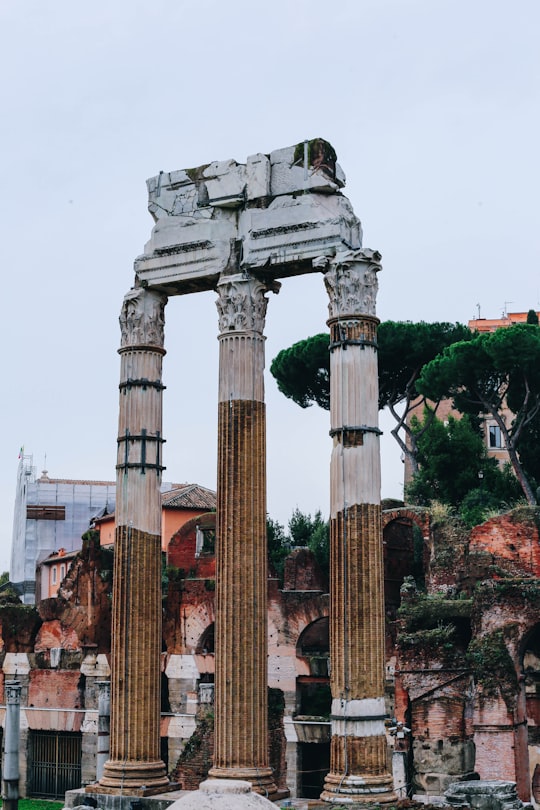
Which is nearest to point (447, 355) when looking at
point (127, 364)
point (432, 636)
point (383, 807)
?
point (432, 636)

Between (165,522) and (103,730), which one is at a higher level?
(165,522)

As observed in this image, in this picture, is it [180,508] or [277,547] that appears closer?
[277,547]

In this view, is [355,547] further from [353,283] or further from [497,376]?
[497,376]

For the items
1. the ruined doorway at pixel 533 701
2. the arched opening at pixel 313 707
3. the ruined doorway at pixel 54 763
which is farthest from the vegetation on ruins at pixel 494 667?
the ruined doorway at pixel 54 763

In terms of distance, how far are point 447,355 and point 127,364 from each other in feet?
56.1

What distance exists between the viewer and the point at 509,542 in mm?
23234

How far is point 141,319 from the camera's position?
1369 cm

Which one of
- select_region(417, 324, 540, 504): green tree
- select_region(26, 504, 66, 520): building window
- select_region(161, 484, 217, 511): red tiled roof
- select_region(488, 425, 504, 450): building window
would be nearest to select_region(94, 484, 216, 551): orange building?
select_region(161, 484, 217, 511): red tiled roof

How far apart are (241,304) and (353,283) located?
4.57 feet

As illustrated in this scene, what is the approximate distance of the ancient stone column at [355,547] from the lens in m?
11.3

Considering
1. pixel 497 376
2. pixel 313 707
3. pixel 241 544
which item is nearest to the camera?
pixel 241 544

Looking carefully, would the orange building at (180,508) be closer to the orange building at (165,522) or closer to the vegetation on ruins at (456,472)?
the orange building at (165,522)

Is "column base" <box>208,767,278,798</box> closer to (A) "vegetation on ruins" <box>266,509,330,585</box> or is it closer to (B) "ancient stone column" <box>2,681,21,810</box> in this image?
(B) "ancient stone column" <box>2,681,21,810</box>

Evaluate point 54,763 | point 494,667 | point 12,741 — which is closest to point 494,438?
point 54,763
